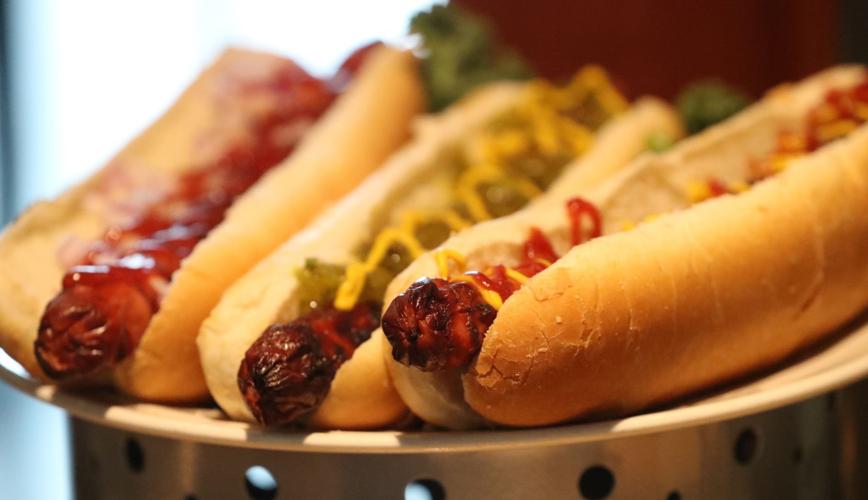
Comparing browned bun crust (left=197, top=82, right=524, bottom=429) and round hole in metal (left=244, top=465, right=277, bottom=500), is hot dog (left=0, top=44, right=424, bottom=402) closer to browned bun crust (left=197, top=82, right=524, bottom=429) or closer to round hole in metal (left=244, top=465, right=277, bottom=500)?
browned bun crust (left=197, top=82, right=524, bottom=429)

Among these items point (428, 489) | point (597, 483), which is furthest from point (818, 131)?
point (428, 489)

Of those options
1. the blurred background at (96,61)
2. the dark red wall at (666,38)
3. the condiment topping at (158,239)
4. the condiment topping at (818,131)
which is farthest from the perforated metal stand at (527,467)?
the blurred background at (96,61)

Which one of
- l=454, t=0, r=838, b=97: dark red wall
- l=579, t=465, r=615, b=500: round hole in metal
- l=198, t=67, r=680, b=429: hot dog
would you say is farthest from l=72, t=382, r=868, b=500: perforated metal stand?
l=454, t=0, r=838, b=97: dark red wall

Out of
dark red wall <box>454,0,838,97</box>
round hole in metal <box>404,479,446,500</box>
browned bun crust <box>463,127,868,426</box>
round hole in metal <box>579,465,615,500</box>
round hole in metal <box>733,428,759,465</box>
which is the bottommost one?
round hole in metal <box>733,428,759,465</box>

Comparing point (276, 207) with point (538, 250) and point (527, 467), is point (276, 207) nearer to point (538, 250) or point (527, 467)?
point (538, 250)

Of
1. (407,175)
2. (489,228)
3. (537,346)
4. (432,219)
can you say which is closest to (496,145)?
(407,175)

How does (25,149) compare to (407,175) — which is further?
(25,149)

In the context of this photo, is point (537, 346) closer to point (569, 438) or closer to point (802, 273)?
point (569, 438)
